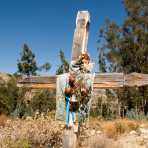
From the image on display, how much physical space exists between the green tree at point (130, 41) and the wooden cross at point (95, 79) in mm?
22100

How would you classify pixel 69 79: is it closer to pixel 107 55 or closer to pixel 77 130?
pixel 77 130

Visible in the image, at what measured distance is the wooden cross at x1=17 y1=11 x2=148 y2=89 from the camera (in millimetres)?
5215

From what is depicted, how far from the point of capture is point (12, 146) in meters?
7.20

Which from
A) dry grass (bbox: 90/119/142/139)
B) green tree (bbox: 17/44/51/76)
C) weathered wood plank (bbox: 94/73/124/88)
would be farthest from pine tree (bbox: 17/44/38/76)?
weathered wood plank (bbox: 94/73/124/88)

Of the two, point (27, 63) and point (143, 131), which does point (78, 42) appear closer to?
point (143, 131)

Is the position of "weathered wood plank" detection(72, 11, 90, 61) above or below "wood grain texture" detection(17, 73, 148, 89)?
above

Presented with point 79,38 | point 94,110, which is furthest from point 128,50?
point 79,38

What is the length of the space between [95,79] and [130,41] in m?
24.1

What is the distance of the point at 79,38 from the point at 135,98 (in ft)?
67.1

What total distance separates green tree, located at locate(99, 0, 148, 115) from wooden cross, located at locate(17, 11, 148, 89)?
22.1m

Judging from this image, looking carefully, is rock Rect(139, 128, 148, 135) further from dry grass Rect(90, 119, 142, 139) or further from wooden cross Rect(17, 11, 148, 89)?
wooden cross Rect(17, 11, 148, 89)

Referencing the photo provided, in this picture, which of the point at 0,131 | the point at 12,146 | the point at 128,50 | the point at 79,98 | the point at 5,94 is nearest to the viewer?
the point at 79,98

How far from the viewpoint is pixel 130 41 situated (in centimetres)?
2912

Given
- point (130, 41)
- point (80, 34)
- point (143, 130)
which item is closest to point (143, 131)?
point (143, 130)
